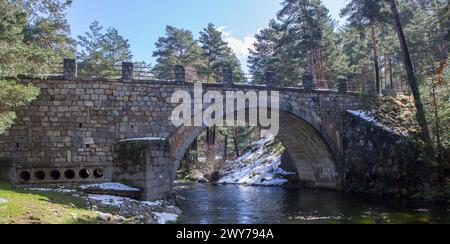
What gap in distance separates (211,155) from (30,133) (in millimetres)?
21411

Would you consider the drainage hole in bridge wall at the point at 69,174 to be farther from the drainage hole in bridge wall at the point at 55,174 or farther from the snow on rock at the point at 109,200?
the snow on rock at the point at 109,200

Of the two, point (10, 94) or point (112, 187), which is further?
point (112, 187)

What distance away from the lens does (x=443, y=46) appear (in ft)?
120

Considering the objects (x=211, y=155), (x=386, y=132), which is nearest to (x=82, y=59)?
(x=211, y=155)

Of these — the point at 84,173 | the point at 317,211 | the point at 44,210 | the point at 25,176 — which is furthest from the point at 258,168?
the point at 44,210

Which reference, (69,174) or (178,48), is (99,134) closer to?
(69,174)

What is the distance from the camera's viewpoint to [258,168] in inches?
→ 1204

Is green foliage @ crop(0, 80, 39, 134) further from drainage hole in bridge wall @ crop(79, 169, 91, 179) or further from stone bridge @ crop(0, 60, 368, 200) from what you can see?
drainage hole in bridge wall @ crop(79, 169, 91, 179)

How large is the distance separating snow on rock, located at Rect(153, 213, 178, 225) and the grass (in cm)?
198

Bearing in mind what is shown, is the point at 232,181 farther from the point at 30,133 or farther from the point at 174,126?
the point at 30,133

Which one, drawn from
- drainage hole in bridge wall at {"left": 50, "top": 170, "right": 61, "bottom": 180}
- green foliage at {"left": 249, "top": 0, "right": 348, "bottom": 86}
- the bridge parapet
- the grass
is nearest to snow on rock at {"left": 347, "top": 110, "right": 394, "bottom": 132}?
the bridge parapet

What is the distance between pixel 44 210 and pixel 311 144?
56.1ft

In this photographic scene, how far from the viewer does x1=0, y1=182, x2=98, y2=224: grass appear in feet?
24.0

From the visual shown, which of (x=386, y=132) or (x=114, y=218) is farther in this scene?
(x=386, y=132)
